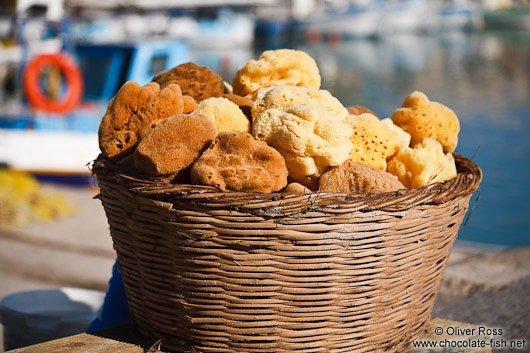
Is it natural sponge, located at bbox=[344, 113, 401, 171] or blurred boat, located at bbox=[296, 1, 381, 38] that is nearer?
natural sponge, located at bbox=[344, 113, 401, 171]

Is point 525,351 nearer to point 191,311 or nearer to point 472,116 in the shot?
point 191,311

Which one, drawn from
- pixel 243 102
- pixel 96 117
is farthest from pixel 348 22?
pixel 243 102

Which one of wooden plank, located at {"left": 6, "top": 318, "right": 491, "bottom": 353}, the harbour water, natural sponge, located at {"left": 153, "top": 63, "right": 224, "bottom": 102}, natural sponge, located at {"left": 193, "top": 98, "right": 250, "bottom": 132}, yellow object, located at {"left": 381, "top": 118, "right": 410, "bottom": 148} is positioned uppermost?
natural sponge, located at {"left": 153, "top": 63, "right": 224, "bottom": 102}

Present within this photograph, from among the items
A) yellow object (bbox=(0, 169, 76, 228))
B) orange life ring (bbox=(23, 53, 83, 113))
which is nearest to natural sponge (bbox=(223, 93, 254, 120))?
yellow object (bbox=(0, 169, 76, 228))

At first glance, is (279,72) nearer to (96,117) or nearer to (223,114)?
(223,114)

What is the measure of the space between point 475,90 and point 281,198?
15744 millimetres

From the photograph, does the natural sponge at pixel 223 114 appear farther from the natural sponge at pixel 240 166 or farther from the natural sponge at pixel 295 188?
the natural sponge at pixel 295 188

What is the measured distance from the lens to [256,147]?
156 cm

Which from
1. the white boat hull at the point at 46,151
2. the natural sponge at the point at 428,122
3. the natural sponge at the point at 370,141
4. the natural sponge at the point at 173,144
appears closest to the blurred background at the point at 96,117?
the white boat hull at the point at 46,151

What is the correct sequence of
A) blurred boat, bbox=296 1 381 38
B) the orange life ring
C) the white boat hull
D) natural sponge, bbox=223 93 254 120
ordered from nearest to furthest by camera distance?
natural sponge, bbox=223 93 254 120, the white boat hull, the orange life ring, blurred boat, bbox=296 1 381 38

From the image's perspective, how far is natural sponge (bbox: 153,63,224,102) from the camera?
76.3 inches

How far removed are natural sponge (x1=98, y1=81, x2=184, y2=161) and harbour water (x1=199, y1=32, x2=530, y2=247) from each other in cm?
99

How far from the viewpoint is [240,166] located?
1.51 metres

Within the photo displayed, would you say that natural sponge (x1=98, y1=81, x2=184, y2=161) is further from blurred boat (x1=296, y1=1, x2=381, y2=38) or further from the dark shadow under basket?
blurred boat (x1=296, y1=1, x2=381, y2=38)
